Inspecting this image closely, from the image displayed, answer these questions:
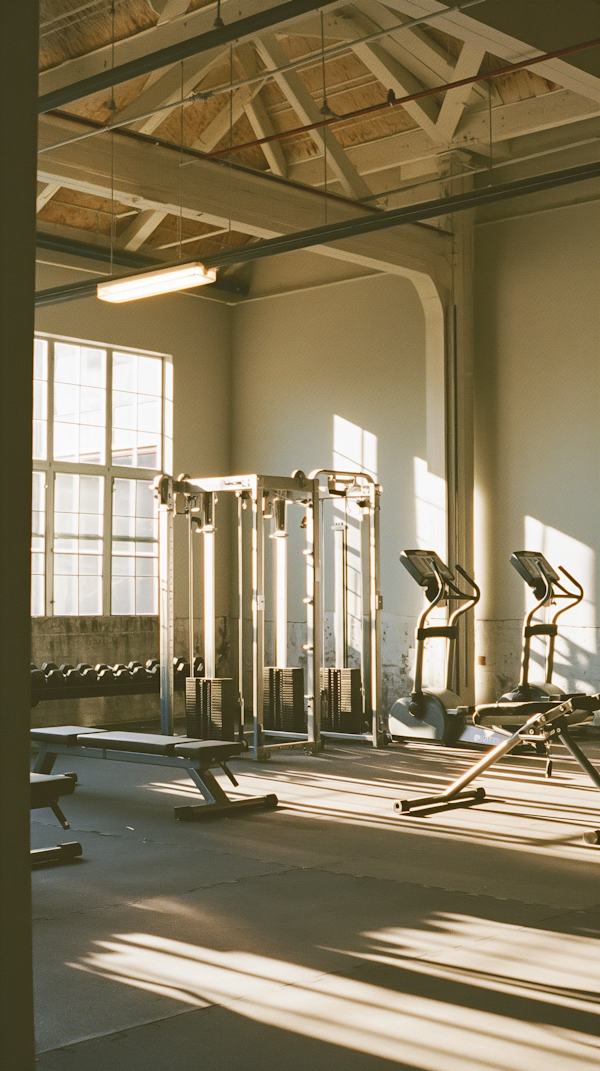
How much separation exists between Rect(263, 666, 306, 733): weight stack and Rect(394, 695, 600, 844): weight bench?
271 cm

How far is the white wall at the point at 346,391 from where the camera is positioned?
1020 cm

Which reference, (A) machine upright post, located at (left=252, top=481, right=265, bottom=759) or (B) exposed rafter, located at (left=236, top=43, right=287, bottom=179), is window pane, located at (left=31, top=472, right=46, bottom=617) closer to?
(A) machine upright post, located at (left=252, top=481, right=265, bottom=759)

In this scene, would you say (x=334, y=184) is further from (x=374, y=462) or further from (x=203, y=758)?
(x=203, y=758)

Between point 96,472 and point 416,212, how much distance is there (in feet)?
16.9

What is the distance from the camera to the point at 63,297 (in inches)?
334

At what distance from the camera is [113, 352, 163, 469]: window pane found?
10.9 meters

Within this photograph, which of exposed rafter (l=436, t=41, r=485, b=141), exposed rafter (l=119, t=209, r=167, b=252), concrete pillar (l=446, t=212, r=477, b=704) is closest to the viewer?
exposed rafter (l=436, t=41, r=485, b=141)

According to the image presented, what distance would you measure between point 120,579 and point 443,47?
569cm

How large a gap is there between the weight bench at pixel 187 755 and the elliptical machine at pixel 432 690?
7.88ft

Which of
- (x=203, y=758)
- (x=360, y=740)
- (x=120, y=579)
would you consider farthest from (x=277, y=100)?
(x=203, y=758)

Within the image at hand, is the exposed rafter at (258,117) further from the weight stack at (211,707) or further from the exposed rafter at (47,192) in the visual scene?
the weight stack at (211,707)

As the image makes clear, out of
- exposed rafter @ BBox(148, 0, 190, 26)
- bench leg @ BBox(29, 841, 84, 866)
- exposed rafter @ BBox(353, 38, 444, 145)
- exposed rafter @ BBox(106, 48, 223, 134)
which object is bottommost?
bench leg @ BBox(29, 841, 84, 866)

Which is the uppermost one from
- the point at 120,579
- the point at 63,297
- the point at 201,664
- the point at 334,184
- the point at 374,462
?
the point at 334,184

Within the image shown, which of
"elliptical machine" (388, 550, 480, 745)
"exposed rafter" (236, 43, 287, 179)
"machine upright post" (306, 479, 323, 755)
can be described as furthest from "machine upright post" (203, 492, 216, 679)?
"exposed rafter" (236, 43, 287, 179)
